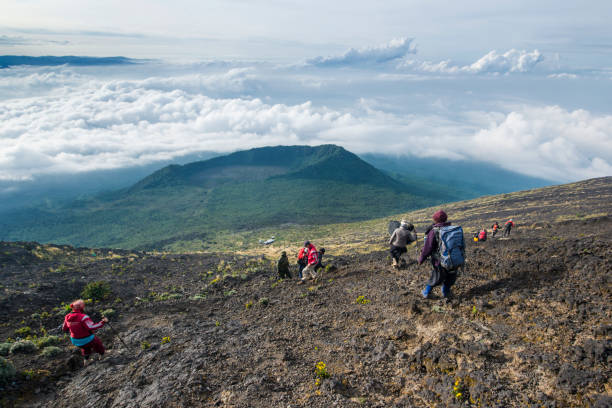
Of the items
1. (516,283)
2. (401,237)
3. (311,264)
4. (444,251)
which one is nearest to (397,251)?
(401,237)

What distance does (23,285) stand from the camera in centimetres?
2156

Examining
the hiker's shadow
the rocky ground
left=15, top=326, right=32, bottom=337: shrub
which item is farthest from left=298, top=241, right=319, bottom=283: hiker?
left=15, top=326, right=32, bottom=337: shrub

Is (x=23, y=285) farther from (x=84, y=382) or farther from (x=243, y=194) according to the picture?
(x=243, y=194)

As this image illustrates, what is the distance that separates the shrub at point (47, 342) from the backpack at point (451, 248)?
11.8m

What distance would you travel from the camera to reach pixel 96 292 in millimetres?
16391

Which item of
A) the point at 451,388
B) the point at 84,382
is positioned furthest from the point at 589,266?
the point at 84,382

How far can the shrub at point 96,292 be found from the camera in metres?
16.1

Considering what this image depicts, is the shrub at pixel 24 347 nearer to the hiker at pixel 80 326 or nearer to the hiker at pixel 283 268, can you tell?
the hiker at pixel 80 326

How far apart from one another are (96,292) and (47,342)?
6814 millimetres

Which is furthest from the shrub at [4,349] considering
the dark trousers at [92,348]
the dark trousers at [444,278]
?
the dark trousers at [444,278]

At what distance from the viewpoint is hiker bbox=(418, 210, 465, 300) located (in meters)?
7.39

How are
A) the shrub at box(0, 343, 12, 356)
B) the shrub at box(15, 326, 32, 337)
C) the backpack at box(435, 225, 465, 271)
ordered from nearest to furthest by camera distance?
the backpack at box(435, 225, 465, 271), the shrub at box(0, 343, 12, 356), the shrub at box(15, 326, 32, 337)

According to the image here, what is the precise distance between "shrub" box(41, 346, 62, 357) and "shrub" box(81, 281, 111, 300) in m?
7.54

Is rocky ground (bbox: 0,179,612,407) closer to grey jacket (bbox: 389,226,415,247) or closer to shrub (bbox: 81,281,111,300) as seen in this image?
grey jacket (bbox: 389,226,415,247)
